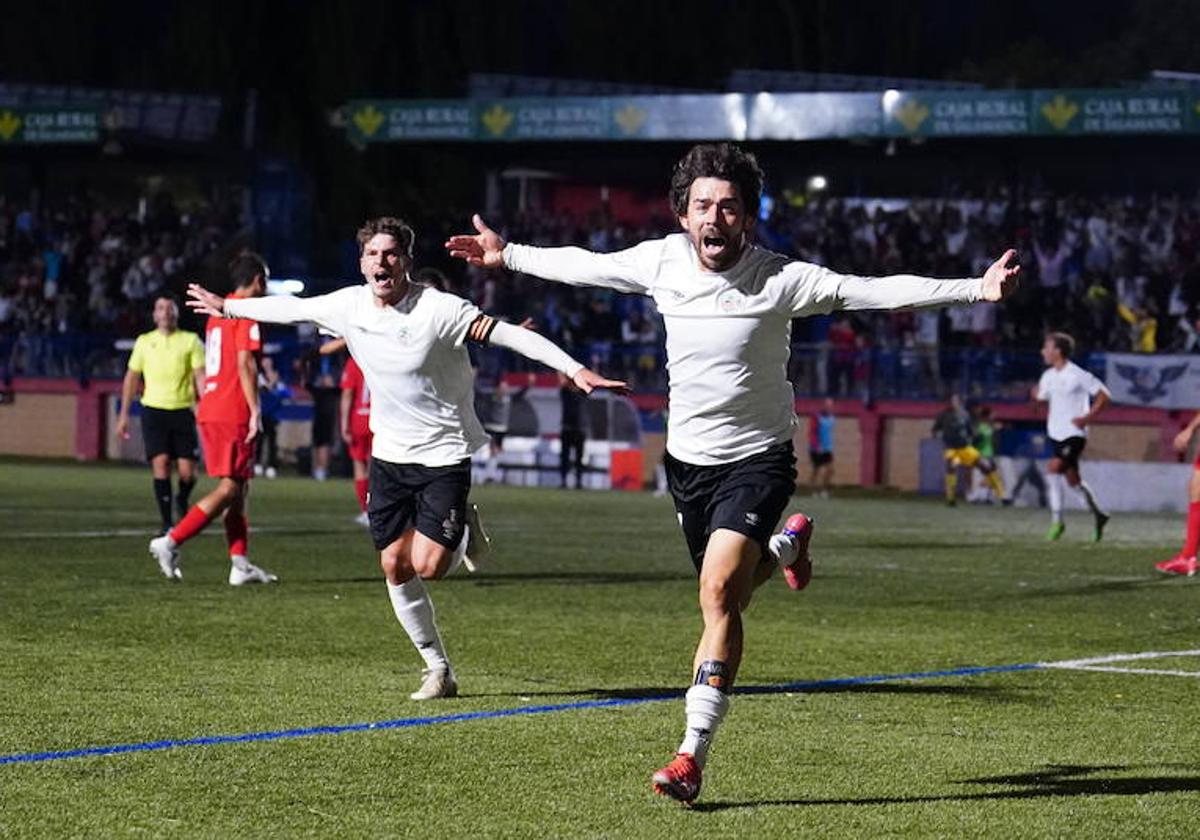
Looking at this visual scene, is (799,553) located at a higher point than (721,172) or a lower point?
lower

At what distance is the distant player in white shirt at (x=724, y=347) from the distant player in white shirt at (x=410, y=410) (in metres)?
2.09

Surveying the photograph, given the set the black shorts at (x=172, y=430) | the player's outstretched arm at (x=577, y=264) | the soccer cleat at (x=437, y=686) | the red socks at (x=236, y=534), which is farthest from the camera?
the black shorts at (x=172, y=430)

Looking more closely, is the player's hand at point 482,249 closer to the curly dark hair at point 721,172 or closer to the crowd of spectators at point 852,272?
the curly dark hair at point 721,172

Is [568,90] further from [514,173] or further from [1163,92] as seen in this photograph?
[1163,92]

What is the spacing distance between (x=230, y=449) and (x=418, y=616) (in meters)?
5.93

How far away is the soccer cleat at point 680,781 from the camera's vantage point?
7254 millimetres

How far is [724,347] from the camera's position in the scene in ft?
26.1

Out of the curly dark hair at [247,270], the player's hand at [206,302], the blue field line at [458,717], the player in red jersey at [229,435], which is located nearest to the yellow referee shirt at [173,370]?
the player in red jersey at [229,435]

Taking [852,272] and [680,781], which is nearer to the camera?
[680,781]

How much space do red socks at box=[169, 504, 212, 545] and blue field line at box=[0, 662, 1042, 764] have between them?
19.5 feet

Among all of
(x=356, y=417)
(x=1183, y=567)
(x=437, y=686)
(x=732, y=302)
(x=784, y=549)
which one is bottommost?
(x=1183, y=567)

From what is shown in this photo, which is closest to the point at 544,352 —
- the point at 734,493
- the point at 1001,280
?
the point at 734,493

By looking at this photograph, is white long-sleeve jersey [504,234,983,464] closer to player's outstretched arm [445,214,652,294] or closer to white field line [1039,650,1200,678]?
player's outstretched arm [445,214,652,294]

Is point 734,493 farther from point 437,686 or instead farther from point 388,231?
point 388,231
